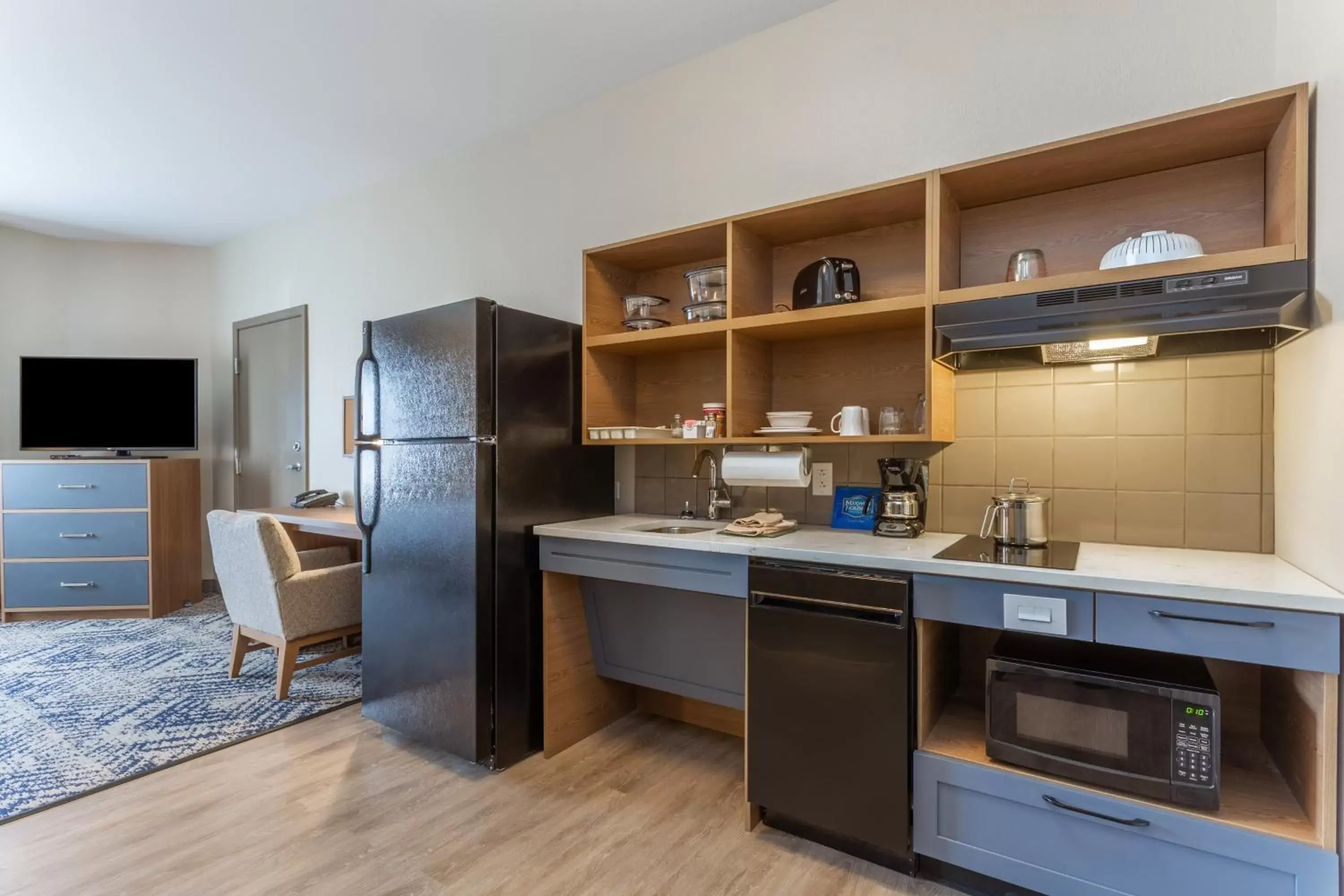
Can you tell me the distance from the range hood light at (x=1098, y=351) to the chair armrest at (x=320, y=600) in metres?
3.00

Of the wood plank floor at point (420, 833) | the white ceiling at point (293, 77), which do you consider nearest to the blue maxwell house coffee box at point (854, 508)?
the wood plank floor at point (420, 833)

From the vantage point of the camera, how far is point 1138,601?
4.74 ft

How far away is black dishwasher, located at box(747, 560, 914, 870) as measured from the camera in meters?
1.74

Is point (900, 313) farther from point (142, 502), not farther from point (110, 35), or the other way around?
point (142, 502)

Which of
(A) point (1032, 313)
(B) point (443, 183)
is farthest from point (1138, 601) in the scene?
(B) point (443, 183)

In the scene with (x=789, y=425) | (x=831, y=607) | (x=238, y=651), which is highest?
(x=789, y=425)

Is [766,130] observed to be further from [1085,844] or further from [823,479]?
[1085,844]

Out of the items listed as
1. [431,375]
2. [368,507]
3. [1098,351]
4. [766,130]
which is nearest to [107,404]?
[368,507]

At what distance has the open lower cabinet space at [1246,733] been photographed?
1331 millimetres

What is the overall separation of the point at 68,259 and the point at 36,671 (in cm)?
328

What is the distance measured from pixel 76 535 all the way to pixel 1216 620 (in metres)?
6.13

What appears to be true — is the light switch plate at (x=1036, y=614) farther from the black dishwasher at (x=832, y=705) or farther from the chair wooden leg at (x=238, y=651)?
the chair wooden leg at (x=238, y=651)

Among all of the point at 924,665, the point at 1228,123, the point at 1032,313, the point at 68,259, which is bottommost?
the point at 924,665

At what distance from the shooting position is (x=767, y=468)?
232 cm
